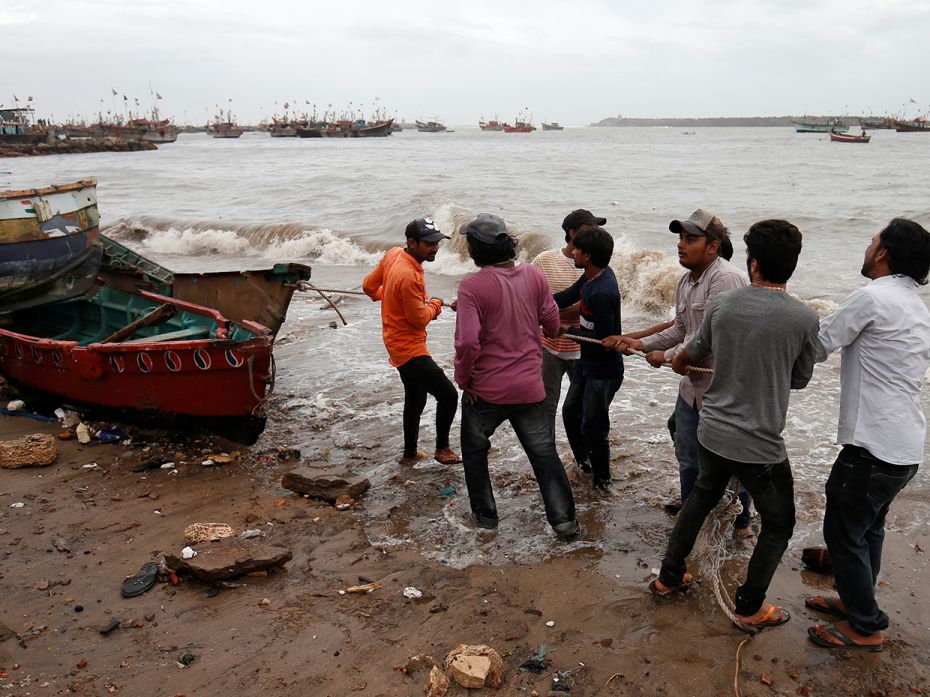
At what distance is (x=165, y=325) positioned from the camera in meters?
7.11

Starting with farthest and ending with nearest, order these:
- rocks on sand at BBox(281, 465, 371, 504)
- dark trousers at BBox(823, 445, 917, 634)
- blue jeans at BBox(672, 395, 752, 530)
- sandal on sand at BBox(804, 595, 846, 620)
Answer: rocks on sand at BBox(281, 465, 371, 504) < blue jeans at BBox(672, 395, 752, 530) < sandal on sand at BBox(804, 595, 846, 620) < dark trousers at BBox(823, 445, 917, 634)

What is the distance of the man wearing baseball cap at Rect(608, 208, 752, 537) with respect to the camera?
3383 millimetres

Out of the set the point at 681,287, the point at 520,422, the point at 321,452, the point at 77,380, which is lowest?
the point at 321,452

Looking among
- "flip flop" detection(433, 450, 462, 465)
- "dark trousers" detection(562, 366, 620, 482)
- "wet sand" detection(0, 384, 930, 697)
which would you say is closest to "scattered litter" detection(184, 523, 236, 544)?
Result: "wet sand" detection(0, 384, 930, 697)

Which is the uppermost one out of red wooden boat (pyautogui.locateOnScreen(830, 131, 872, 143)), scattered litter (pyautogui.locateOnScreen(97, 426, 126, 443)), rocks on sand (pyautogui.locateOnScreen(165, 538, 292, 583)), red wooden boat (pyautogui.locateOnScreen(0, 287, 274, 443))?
red wooden boat (pyautogui.locateOnScreen(830, 131, 872, 143))

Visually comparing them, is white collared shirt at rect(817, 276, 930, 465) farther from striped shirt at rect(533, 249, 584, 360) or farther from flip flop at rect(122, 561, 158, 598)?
flip flop at rect(122, 561, 158, 598)

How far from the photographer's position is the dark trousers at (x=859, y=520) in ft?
9.20

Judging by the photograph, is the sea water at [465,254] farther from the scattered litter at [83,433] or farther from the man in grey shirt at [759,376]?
the scattered litter at [83,433]

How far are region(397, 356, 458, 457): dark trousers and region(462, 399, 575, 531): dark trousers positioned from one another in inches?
33.8

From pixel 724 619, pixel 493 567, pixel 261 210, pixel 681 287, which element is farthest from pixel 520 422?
pixel 261 210

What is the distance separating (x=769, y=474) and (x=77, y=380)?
542 centimetres

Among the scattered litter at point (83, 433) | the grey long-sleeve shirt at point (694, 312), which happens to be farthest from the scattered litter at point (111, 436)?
the grey long-sleeve shirt at point (694, 312)

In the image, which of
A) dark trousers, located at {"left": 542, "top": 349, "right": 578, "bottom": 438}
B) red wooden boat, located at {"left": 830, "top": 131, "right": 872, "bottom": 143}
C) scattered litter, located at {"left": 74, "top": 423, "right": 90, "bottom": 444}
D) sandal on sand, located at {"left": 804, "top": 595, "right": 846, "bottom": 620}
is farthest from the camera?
red wooden boat, located at {"left": 830, "top": 131, "right": 872, "bottom": 143}

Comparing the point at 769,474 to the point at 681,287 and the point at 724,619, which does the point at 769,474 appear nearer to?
the point at 724,619
